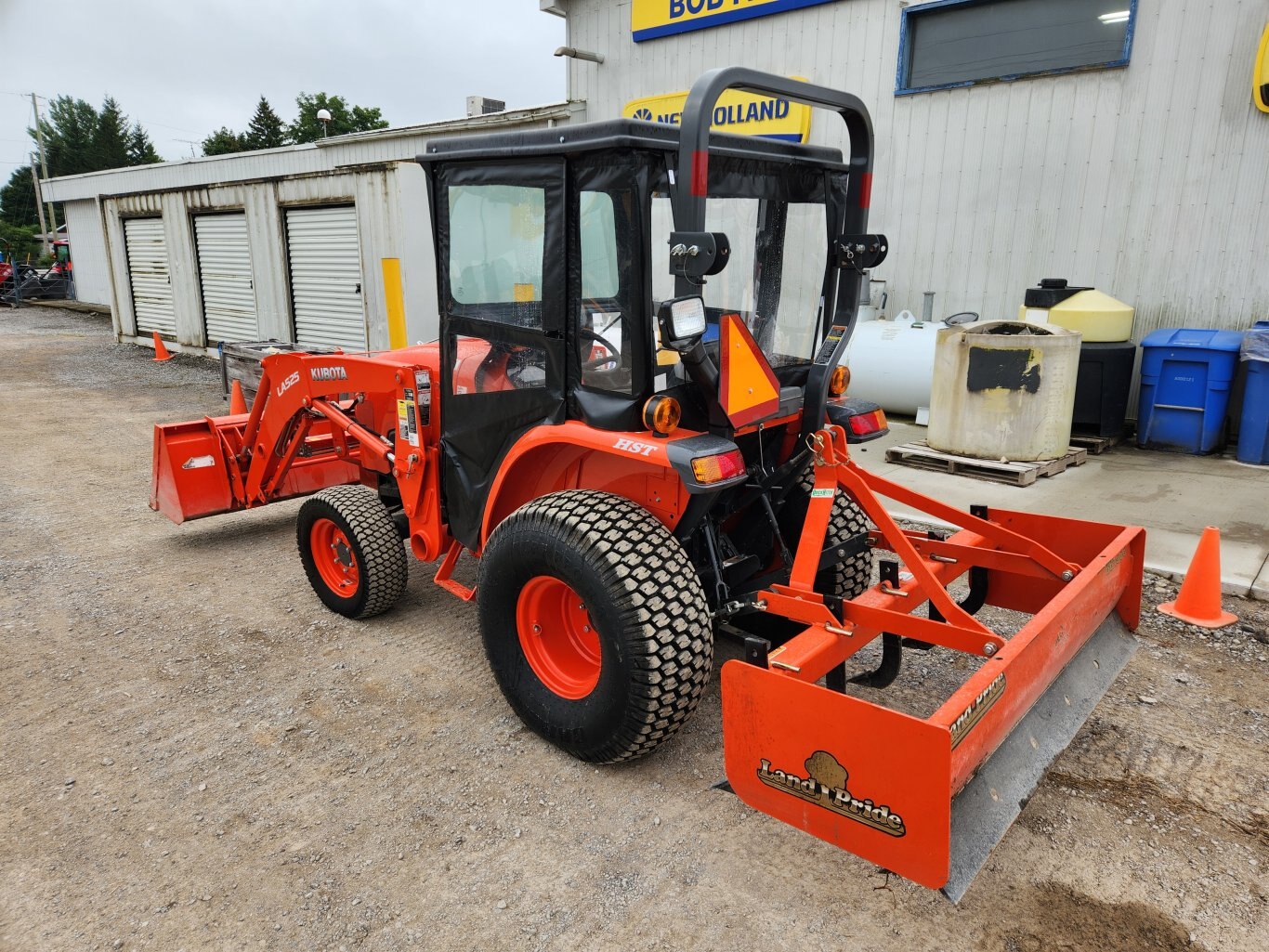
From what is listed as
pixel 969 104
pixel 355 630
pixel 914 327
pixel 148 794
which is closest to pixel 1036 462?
pixel 914 327

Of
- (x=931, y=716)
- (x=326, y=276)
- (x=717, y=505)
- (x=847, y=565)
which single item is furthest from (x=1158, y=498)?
(x=326, y=276)

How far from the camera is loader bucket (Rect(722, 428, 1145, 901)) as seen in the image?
2170 millimetres

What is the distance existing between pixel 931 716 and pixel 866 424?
4.31 ft

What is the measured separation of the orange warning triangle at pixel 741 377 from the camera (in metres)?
2.84

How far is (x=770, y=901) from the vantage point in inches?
100

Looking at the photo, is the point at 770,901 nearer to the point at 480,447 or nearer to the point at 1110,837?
the point at 1110,837

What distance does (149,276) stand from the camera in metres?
16.8

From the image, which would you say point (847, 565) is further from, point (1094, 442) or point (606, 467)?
point (1094, 442)

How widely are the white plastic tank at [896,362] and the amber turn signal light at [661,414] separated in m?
5.76

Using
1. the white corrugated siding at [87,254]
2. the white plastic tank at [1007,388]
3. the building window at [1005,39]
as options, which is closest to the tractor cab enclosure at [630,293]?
the white plastic tank at [1007,388]

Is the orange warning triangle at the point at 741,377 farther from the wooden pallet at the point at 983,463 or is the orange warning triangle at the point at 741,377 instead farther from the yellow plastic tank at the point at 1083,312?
the yellow plastic tank at the point at 1083,312

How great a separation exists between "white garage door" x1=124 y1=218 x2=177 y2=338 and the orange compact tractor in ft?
49.1

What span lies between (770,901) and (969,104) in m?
8.30

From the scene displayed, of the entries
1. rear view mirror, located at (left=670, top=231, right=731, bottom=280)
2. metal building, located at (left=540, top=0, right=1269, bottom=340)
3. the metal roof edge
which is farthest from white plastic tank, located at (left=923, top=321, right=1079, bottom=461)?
the metal roof edge
